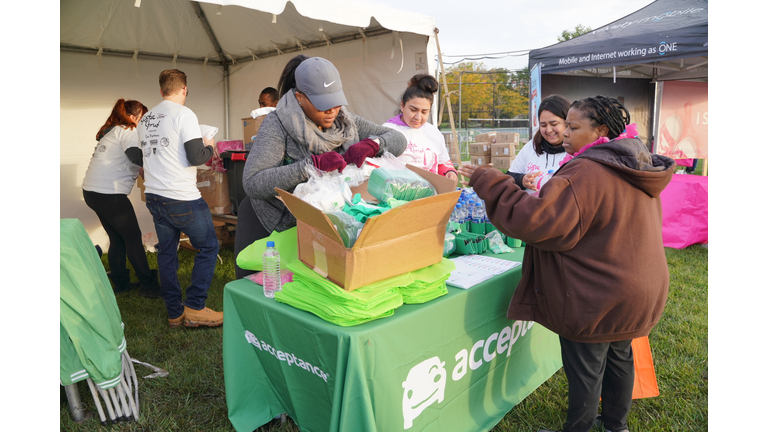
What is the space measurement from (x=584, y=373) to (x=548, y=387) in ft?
2.60

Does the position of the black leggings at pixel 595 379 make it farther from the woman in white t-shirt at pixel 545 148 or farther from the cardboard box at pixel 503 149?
the cardboard box at pixel 503 149

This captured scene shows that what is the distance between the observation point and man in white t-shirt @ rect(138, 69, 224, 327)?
122 inches

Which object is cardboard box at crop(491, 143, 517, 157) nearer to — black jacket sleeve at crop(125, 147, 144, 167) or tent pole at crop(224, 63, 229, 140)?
tent pole at crop(224, 63, 229, 140)

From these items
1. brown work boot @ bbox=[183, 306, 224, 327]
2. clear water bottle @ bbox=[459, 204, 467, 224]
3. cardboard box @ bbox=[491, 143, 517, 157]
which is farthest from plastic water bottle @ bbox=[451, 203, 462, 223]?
cardboard box @ bbox=[491, 143, 517, 157]

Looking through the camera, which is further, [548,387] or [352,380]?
[548,387]

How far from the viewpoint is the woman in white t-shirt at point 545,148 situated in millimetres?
2869

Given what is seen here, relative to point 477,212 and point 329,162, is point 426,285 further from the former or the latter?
point 477,212

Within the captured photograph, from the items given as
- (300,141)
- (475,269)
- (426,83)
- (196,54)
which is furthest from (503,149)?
(300,141)

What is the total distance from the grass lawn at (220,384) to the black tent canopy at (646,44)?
303 cm

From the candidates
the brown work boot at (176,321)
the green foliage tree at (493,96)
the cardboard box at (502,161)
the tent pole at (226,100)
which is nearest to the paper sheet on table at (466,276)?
the brown work boot at (176,321)

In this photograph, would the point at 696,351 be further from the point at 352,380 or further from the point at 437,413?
the point at 352,380

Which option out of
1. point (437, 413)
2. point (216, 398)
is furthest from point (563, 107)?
point (216, 398)

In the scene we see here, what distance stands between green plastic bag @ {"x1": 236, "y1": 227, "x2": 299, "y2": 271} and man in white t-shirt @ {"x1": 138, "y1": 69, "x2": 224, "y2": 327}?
60.9 inches

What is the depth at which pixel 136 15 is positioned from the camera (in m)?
4.99
